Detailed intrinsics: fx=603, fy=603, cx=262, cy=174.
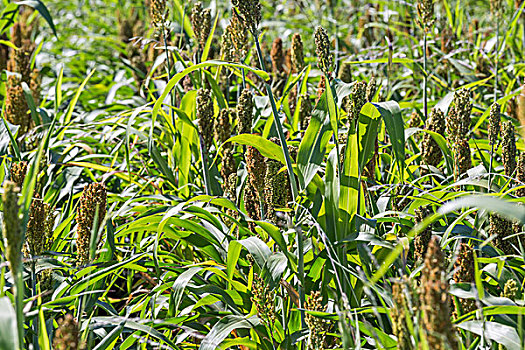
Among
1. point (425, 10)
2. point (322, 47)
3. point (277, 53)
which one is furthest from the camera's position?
point (277, 53)

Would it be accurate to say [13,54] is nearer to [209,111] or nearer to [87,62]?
[209,111]

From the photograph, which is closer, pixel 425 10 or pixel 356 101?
pixel 356 101

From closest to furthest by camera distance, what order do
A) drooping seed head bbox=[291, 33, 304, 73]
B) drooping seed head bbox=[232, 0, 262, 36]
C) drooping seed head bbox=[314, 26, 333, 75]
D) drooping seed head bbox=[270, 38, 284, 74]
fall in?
drooping seed head bbox=[232, 0, 262, 36] < drooping seed head bbox=[314, 26, 333, 75] < drooping seed head bbox=[291, 33, 304, 73] < drooping seed head bbox=[270, 38, 284, 74]

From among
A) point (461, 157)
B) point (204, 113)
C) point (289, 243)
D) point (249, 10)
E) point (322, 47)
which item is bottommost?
point (289, 243)

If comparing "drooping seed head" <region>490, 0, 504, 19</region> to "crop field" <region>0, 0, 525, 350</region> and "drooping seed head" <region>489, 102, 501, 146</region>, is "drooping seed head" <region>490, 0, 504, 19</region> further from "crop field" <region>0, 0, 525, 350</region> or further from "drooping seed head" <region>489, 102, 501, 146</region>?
"drooping seed head" <region>489, 102, 501, 146</region>

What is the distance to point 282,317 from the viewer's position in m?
1.78

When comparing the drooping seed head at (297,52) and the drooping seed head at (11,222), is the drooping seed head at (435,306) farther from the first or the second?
the drooping seed head at (297,52)

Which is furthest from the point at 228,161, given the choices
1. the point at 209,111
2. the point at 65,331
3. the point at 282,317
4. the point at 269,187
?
the point at 65,331

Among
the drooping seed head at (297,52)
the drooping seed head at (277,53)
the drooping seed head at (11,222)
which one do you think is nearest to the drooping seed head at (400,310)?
the drooping seed head at (11,222)

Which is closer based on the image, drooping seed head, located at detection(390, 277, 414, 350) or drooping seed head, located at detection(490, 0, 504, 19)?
drooping seed head, located at detection(390, 277, 414, 350)

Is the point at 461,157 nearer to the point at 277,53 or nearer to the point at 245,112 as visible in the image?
the point at 245,112

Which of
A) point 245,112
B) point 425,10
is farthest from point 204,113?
point 425,10

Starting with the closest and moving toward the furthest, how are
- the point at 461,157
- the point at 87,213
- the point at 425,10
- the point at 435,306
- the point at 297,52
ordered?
the point at 435,306 < the point at 87,213 < the point at 461,157 < the point at 425,10 < the point at 297,52

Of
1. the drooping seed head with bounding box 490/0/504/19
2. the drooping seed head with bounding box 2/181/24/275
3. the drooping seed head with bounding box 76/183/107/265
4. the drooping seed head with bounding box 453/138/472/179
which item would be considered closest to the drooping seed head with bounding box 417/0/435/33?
the drooping seed head with bounding box 453/138/472/179
